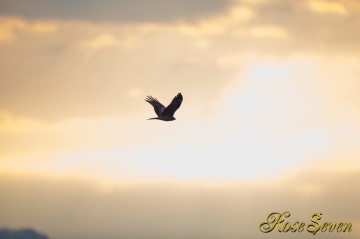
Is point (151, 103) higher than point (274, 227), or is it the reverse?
point (151, 103)

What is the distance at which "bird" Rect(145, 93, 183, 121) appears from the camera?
198ft

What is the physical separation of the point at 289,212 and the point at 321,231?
349cm

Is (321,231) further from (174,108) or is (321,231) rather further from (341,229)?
(174,108)

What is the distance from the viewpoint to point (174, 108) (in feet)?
202

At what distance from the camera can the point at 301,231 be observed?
66688mm

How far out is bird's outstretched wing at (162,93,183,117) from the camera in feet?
196

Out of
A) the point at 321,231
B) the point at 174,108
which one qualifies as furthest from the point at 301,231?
the point at 174,108

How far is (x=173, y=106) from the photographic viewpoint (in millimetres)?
61094

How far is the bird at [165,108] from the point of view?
60.3 metres

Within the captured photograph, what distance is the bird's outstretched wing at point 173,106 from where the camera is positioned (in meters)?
59.8

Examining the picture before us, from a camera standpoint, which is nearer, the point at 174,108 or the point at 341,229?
the point at 174,108

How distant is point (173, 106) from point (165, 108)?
142 cm

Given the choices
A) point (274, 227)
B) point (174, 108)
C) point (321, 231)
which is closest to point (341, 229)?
point (321, 231)

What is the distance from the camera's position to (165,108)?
62.3 meters
